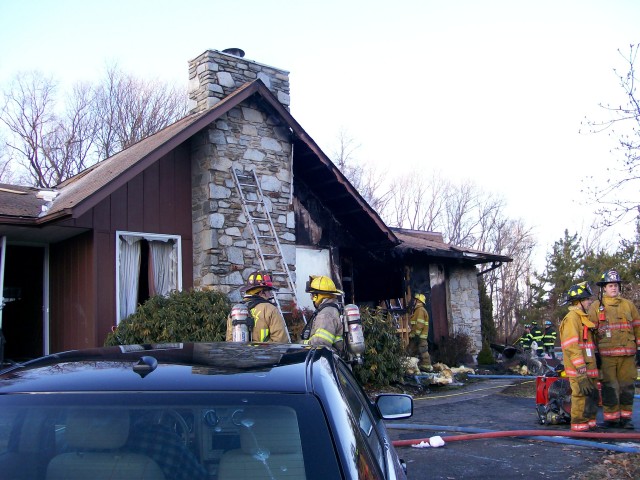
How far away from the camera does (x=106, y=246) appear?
10.7 m

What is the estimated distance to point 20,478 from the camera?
218 centimetres

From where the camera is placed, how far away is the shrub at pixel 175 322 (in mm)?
9836

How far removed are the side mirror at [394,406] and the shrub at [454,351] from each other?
13.0 meters

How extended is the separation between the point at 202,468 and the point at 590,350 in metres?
6.72

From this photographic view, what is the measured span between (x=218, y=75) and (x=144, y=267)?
12.9ft

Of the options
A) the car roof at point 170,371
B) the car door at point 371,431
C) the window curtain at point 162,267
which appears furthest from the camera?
the window curtain at point 162,267

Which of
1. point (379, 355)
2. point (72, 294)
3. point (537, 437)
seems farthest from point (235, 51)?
point (537, 437)

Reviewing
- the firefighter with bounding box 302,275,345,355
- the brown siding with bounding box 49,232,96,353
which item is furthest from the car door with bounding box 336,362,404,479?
the brown siding with bounding box 49,232,96,353

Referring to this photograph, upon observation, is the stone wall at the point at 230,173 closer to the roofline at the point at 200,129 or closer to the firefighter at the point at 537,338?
the roofline at the point at 200,129

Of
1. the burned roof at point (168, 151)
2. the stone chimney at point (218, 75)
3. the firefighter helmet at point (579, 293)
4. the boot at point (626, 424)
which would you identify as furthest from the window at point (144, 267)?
the boot at point (626, 424)

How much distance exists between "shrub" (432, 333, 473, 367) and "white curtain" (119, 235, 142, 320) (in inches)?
326

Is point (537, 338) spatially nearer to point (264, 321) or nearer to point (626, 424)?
point (626, 424)

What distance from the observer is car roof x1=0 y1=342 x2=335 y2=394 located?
7.56 feet

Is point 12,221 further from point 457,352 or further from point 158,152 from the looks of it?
point 457,352
